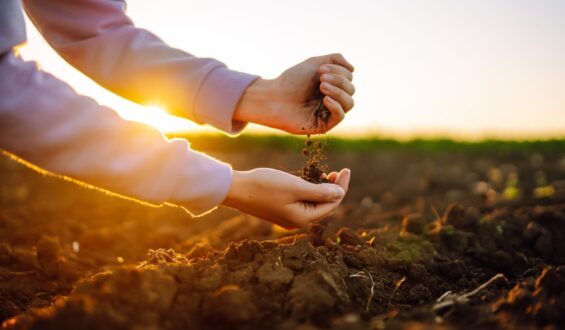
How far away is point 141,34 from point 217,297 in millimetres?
1524

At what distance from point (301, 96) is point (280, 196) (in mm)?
666

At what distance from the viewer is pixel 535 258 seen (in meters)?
3.71

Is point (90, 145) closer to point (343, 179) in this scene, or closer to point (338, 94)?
point (338, 94)

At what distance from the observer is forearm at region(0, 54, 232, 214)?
212 cm

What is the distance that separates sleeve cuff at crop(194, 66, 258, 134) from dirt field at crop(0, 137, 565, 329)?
67 centimetres

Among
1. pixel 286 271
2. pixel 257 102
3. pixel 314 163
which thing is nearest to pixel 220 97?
pixel 257 102

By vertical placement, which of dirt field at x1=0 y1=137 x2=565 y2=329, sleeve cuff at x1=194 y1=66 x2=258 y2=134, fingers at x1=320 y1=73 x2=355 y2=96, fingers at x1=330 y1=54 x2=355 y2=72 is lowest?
dirt field at x1=0 y1=137 x2=565 y2=329

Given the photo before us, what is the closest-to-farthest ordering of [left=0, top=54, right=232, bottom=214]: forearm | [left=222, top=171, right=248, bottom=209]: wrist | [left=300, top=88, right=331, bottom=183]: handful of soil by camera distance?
[left=0, top=54, right=232, bottom=214]: forearm
[left=222, top=171, right=248, bottom=209]: wrist
[left=300, top=88, right=331, bottom=183]: handful of soil

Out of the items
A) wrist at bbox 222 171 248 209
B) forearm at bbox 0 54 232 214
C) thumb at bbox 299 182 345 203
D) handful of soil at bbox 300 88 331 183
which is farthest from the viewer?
handful of soil at bbox 300 88 331 183

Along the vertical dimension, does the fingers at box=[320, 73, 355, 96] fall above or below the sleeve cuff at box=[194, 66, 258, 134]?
above

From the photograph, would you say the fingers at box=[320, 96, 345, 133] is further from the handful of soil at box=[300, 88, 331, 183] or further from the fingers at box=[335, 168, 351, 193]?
the fingers at box=[335, 168, 351, 193]

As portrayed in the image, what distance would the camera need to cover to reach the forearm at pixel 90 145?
2125mm

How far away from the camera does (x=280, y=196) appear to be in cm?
266

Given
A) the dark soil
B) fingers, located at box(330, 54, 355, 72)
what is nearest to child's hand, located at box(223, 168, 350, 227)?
the dark soil
